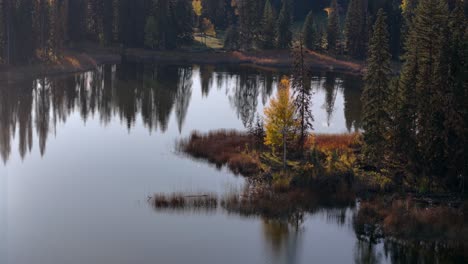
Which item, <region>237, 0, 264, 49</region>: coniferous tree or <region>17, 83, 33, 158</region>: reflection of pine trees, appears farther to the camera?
<region>237, 0, 264, 49</region>: coniferous tree

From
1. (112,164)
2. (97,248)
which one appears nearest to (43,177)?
(112,164)

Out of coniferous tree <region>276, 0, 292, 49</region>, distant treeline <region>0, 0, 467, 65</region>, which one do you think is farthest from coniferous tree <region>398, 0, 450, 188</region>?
coniferous tree <region>276, 0, 292, 49</region>

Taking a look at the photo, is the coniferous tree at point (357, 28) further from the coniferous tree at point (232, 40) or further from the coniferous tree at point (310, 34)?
the coniferous tree at point (232, 40)

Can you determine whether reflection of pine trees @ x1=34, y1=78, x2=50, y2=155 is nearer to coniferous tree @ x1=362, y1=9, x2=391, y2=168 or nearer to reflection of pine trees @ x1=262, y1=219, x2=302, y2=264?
reflection of pine trees @ x1=262, y1=219, x2=302, y2=264

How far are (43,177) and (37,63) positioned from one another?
5526cm

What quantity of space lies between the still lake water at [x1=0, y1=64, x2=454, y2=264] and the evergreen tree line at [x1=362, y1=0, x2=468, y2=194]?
291 inches

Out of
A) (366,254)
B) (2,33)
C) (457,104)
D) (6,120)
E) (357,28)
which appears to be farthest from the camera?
(357,28)

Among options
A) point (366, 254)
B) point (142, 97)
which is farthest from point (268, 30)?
point (366, 254)

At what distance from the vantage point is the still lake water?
118 feet

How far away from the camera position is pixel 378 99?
4806 centimetres

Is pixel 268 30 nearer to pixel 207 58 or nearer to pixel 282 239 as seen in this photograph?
pixel 207 58

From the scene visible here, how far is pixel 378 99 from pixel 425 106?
13.1ft

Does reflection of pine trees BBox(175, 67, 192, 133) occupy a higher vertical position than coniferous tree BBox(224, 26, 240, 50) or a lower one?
lower

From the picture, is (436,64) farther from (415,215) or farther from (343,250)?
(343,250)
